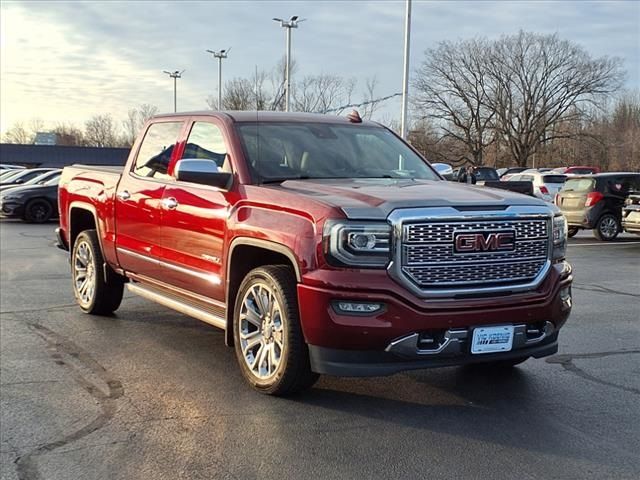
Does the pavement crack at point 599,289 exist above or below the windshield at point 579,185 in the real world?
below

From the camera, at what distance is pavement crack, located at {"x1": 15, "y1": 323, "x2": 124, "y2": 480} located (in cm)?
373

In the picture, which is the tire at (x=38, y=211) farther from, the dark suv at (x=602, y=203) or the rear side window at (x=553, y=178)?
→ the rear side window at (x=553, y=178)

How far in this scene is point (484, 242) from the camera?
4285 millimetres

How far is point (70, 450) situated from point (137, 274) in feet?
8.97

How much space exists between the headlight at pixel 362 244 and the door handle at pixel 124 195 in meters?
2.91

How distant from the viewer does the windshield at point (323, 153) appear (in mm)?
5320

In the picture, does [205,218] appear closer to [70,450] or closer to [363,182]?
[363,182]

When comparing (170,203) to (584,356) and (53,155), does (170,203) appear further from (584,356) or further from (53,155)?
(53,155)

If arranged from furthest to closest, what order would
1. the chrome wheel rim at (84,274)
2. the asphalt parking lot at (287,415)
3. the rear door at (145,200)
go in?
the chrome wheel rim at (84,274) → the rear door at (145,200) → the asphalt parking lot at (287,415)

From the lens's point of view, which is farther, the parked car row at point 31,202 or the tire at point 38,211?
the tire at point 38,211

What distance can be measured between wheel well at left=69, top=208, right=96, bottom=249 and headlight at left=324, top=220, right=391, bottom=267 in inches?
171

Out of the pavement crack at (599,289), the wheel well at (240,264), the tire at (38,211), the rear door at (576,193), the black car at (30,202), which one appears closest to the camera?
the wheel well at (240,264)

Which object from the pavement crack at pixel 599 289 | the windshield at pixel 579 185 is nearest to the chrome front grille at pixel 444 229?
the pavement crack at pixel 599 289

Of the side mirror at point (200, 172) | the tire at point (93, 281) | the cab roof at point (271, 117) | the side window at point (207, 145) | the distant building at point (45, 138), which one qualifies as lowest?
the tire at point (93, 281)
